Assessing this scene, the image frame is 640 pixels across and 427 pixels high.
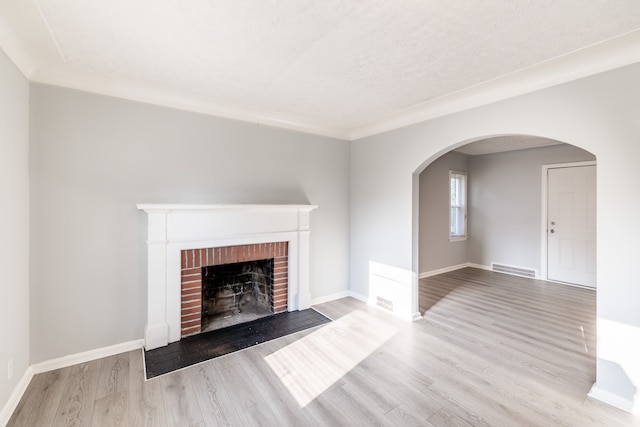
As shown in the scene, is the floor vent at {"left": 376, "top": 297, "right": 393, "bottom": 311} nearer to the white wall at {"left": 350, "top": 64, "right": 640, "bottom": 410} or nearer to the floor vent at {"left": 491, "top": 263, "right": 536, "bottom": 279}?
the white wall at {"left": 350, "top": 64, "right": 640, "bottom": 410}

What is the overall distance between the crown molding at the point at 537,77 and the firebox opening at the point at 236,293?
2.60m

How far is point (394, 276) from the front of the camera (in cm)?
366

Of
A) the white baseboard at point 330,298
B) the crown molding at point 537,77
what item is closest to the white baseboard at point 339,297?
the white baseboard at point 330,298

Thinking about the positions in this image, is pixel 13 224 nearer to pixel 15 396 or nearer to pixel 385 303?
pixel 15 396

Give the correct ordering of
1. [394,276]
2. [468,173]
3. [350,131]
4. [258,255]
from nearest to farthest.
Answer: [258,255] < [394,276] < [350,131] < [468,173]

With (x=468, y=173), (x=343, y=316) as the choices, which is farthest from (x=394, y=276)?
(x=468, y=173)

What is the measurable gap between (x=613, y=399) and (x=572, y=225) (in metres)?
3.93

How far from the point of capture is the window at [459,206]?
20.4ft

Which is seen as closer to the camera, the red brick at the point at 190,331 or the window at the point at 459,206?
the red brick at the point at 190,331

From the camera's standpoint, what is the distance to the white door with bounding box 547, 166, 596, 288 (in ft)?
15.6

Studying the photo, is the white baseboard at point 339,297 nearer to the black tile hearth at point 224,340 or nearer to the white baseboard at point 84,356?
the black tile hearth at point 224,340

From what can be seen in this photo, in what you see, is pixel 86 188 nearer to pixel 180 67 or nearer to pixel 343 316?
pixel 180 67

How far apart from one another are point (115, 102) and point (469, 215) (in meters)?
6.54

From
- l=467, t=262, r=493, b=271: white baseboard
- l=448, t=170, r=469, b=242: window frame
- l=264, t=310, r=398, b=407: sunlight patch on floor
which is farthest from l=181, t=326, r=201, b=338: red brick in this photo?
l=467, t=262, r=493, b=271: white baseboard
